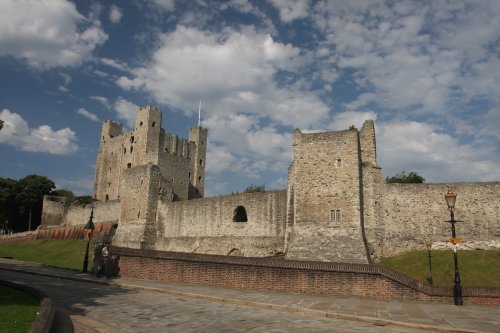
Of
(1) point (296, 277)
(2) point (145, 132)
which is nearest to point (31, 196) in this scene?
(2) point (145, 132)

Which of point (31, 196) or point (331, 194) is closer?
point (331, 194)

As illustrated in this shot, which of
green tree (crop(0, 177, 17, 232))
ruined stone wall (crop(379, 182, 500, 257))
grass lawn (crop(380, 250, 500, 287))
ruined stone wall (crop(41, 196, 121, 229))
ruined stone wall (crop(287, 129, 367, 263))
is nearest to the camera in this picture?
grass lawn (crop(380, 250, 500, 287))

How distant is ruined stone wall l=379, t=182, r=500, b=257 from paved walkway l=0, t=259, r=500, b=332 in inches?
520

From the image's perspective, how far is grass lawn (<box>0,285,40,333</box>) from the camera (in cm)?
749

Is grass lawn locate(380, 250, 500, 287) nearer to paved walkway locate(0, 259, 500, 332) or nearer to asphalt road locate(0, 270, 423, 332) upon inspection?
paved walkway locate(0, 259, 500, 332)

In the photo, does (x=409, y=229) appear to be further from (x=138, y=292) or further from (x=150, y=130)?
(x=150, y=130)

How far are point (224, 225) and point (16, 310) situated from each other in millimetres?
23882

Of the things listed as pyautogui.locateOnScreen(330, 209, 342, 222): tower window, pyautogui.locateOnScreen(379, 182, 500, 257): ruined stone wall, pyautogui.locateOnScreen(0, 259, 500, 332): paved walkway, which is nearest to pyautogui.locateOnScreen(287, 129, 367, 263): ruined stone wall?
pyautogui.locateOnScreen(330, 209, 342, 222): tower window

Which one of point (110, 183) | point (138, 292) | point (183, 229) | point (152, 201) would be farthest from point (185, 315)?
point (110, 183)

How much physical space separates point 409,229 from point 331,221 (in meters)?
5.22

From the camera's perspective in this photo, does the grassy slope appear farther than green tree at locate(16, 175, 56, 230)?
No

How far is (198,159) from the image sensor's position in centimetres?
7119

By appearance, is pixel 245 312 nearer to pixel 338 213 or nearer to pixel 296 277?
pixel 296 277

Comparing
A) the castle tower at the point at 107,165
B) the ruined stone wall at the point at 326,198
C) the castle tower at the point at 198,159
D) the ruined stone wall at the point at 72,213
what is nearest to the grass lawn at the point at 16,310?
the ruined stone wall at the point at 326,198
